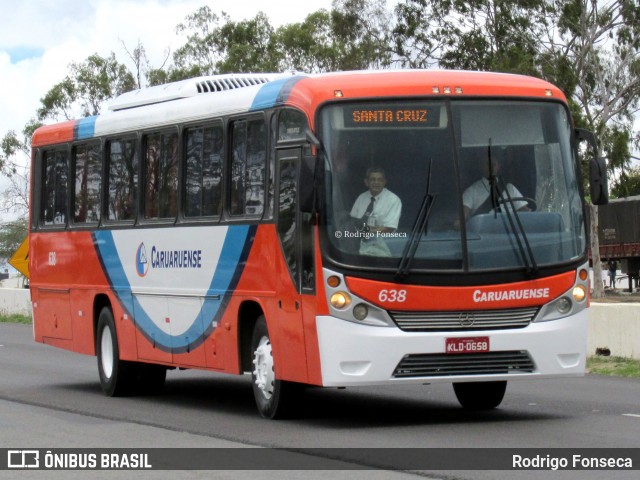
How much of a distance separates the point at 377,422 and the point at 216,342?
2.18m

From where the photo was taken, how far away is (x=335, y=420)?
12.9 m

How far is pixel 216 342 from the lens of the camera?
14094 millimetres

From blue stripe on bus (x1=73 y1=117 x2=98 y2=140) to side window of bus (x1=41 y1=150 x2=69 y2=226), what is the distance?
0.43 m

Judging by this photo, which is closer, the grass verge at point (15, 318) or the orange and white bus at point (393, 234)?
the orange and white bus at point (393, 234)

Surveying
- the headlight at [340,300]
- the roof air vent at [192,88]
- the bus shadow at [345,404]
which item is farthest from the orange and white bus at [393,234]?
the roof air vent at [192,88]

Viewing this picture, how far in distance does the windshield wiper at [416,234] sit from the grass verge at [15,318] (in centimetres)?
2806

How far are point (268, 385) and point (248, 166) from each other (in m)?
2.08

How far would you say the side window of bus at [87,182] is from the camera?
56.6 ft

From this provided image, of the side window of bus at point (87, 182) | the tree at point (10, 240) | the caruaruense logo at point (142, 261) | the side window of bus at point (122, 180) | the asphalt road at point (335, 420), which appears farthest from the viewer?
the tree at point (10, 240)

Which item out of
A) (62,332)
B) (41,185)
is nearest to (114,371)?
(62,332)

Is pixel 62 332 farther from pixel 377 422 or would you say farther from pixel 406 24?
pixel 406 24

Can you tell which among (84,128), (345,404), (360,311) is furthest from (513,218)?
(84,128)

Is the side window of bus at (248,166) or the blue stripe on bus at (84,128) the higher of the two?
the blue stripe on bus at (84,128)

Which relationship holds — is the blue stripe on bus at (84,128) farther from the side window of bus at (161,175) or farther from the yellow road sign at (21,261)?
the yellow road sign at (21,261)
